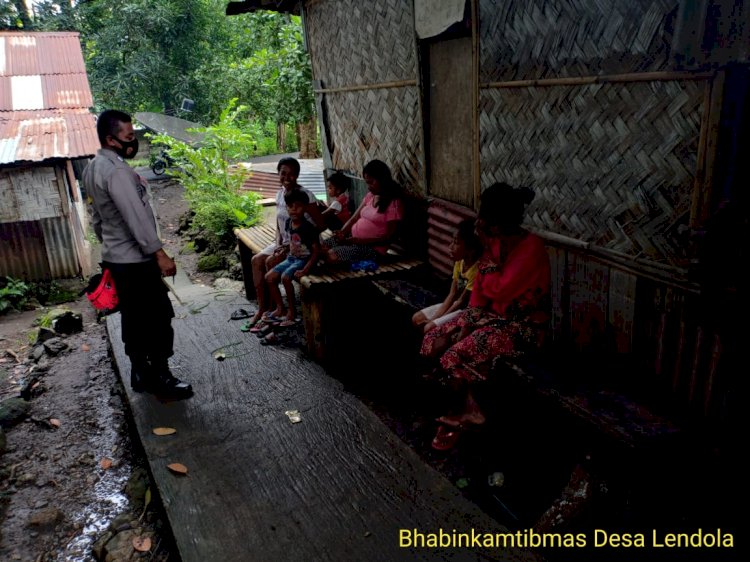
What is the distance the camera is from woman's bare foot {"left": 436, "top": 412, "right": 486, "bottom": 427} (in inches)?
132

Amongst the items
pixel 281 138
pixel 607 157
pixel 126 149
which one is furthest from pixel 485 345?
pixel 281 138

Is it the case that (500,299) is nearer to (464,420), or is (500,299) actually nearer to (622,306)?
(622,306)

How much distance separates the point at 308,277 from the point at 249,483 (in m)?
1.83

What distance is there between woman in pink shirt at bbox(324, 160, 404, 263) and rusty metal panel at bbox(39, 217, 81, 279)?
5.44m

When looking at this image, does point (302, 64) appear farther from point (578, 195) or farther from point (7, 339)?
point (578, 195)

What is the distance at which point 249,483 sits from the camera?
3.00 meters

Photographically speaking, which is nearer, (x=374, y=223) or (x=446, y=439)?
(x=446, y=439)

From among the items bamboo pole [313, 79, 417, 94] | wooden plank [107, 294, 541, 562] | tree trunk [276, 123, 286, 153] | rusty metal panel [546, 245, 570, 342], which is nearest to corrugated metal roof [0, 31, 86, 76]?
bamboo pole [313, 79, 417, 94]

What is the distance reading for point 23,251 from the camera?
8.42 m

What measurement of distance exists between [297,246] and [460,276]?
5.10 feet

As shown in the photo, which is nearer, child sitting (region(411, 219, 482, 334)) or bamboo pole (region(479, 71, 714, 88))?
bamboo pole (region(479, 71, 714, 88))

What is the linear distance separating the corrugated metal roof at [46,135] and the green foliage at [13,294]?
1.94 m

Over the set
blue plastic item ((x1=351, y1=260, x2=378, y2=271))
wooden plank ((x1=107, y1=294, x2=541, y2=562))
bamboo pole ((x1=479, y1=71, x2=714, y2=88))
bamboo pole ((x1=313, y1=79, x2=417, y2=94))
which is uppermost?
bamboo pole ((x1=313, y1=79, x2=417, y2=94))

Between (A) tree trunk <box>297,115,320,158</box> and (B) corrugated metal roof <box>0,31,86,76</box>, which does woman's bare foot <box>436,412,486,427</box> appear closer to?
(B) corrugated metal roof <box>0,31,86,76</box>
